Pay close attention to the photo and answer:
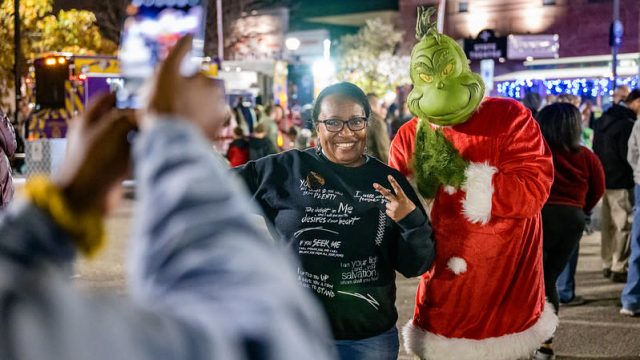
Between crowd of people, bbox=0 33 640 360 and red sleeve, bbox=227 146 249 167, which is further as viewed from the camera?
red sleeve, bbox=227 146 249 167

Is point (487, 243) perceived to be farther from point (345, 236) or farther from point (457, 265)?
point (345, 236)

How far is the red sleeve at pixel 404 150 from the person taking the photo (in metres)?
3.88

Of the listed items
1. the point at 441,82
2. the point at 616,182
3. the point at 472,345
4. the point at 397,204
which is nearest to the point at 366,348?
the point at 397,204

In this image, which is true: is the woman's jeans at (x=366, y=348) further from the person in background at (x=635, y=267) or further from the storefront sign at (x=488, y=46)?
the storefront sign at (x=488, y=46)

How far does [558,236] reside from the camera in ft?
20.6

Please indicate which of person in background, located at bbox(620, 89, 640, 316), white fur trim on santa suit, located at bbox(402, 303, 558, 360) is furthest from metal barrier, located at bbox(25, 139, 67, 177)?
white fur trim on santa suit, located at bbox(402, 303, 558, 360)

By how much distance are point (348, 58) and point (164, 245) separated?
37.7 metres

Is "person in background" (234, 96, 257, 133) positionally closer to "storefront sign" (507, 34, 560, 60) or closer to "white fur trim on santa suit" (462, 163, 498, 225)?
"white fur trim on santa suit" (462, 163, 498, 225)

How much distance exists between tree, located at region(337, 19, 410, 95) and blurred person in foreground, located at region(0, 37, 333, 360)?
29795 millimetres

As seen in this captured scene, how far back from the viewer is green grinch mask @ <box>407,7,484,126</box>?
3758 millimetres

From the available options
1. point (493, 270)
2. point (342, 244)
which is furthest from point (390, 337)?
point (493, 270)

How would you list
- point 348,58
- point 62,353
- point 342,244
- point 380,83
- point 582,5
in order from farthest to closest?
point 582,5
point 348,58
point 380,83
point 342,244
point 62,353

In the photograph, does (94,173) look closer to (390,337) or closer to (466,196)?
(390,337)

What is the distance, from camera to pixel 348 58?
125 ft
